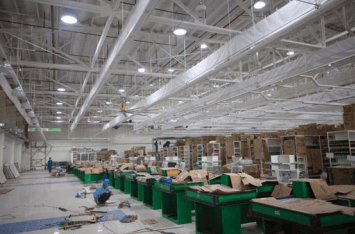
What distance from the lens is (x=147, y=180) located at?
7.27m

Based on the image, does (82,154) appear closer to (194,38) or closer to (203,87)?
(203,87)

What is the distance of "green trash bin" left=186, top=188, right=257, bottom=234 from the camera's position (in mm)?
4168

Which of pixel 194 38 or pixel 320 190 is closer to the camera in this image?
pixel 320 190

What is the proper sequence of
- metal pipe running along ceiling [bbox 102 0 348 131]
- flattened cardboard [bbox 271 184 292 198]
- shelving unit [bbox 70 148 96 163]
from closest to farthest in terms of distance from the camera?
metal pipe running along ceiling [bbox 102 0 348 131], flattened cardboard [bbox 271 184 292 198], shelving unit [bbox 70 148 96 163]

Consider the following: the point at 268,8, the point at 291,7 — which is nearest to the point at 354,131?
the point at 268,8

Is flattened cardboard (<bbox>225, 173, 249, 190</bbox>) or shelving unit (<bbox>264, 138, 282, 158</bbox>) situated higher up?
shelving unit (<bbox>264, 138, 282, 158</bbox>)

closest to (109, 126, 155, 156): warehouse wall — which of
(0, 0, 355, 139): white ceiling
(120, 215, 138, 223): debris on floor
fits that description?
(0, 0, 355, 139): white ceiling

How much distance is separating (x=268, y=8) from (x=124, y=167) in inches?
320

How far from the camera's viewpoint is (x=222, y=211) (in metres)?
4.19

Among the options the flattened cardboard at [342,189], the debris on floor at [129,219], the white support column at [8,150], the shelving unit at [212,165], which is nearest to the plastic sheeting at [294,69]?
the flattened cardboard at [342,189]

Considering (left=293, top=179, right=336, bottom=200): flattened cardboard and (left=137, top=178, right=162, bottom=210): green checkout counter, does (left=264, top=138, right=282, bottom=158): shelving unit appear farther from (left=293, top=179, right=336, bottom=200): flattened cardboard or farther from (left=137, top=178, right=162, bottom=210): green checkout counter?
(left=293, top=179, right=336, bottom=200): flattened cardboard

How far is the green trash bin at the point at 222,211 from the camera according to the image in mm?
4168

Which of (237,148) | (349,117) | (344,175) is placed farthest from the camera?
(237,148)

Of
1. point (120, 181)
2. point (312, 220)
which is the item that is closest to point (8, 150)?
point (120, 181)
